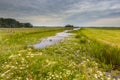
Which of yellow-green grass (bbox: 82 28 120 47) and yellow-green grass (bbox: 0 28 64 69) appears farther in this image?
yellow-green grass (bbox: 82 28 120 47)

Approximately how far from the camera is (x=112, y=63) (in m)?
13.2

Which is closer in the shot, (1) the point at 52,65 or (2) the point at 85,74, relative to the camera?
(2) the point at 85,74

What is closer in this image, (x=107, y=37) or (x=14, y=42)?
(x=14, y=42)

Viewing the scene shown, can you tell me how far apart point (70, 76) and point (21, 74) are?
2494mm

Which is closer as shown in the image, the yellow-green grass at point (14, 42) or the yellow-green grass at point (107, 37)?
the yellow-green grass at point (14, 42)

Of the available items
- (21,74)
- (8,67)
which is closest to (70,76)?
(21,74)

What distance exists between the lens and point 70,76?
9531 millimetres

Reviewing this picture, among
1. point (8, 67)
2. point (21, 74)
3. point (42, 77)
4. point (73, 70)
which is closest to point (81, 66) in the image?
point (73, 70)

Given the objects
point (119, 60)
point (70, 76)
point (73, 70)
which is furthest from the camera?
point (119, 60)

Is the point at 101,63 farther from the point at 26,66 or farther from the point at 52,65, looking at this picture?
the point at 26,66

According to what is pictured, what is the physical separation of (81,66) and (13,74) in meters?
3.63

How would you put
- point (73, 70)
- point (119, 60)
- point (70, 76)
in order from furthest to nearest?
point (119, 60) → point (73, 70) → point (70, 76)

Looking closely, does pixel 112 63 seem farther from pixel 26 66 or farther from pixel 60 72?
pixel 26 66

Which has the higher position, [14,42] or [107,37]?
[107,37]
